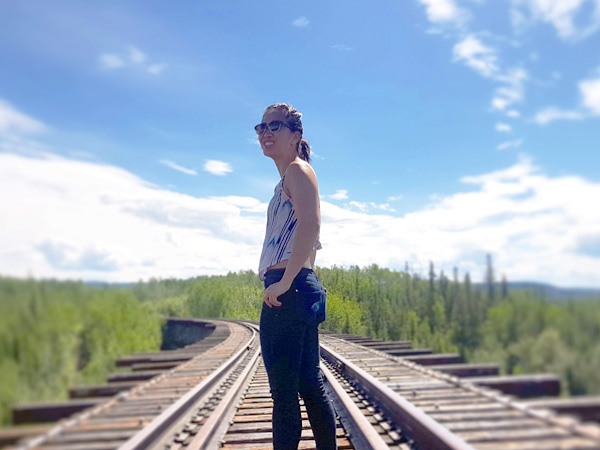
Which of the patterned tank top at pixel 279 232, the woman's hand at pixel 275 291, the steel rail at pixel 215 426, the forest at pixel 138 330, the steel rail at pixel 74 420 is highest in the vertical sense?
the patterned tank top at pixel 279 232

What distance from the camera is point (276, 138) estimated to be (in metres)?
2.53

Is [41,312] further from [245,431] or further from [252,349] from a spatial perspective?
[252,349]

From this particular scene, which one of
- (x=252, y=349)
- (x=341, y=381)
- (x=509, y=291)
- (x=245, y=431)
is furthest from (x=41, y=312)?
(x=252, y=349)

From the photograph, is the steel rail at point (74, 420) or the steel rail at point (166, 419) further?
the steel rail at point (166, 419)

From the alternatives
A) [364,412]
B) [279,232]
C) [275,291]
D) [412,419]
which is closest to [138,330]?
[275,291]

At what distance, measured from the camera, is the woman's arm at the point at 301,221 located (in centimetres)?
221

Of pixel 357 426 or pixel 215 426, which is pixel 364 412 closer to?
pixel 357 426

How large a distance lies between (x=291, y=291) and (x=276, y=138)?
0.84 meters

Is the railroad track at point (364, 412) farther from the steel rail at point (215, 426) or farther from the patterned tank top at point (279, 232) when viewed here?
the patterned tank top at point (279, 232)

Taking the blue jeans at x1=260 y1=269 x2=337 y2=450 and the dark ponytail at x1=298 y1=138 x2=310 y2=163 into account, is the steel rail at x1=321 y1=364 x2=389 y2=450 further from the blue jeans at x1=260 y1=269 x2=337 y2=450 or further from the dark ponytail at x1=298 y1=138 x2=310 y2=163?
the dark ponytail at x1=298 y1=138 x2=310 y2=163

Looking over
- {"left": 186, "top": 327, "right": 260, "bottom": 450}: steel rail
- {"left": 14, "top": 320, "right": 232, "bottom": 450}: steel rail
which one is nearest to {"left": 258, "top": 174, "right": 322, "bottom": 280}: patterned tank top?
{"left": 14, "top": 320, "right": 232, "bottom": 450}: steel rail

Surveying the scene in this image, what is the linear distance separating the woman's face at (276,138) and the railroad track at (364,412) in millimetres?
1195

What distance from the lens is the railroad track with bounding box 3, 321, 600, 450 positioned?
146 centimetres

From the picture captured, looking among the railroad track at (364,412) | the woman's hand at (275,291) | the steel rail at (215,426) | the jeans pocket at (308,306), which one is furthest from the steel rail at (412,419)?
the steel rail at (215,426)
